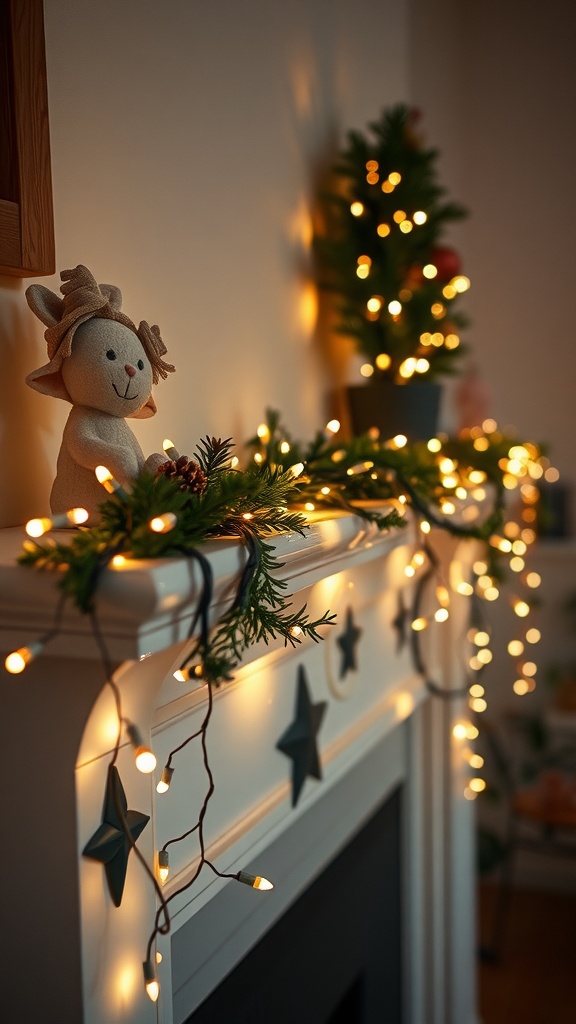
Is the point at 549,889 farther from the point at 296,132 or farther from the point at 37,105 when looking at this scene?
the point at 37,105

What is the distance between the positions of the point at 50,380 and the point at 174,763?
1.23 ft

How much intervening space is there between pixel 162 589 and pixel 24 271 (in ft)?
1.14

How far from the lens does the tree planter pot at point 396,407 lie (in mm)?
1491

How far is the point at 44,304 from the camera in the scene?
752 mm

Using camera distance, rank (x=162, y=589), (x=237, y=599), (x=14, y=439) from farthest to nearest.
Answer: (x=14, y=439), (x=237, y=599), (x=162, y=589)

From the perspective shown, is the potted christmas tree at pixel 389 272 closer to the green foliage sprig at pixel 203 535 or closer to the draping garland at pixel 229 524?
the draping garland at pixel 229 524

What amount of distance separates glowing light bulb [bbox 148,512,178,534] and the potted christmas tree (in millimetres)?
915

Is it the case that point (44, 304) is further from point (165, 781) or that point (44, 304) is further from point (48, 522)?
point (165, 781)

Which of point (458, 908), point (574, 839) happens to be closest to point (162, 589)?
point (458, 908)

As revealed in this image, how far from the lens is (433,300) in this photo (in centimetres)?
149

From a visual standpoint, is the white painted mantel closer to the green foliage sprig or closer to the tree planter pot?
the green foliage sprig

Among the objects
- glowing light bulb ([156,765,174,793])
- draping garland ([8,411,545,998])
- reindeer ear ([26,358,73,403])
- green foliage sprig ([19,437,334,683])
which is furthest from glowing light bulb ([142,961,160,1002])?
reindeer ear ([26,358,73,403])

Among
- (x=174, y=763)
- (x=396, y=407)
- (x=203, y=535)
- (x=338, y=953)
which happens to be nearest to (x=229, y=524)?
(x=203, y=535)

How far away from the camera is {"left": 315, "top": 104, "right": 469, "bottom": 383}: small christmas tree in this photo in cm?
148
